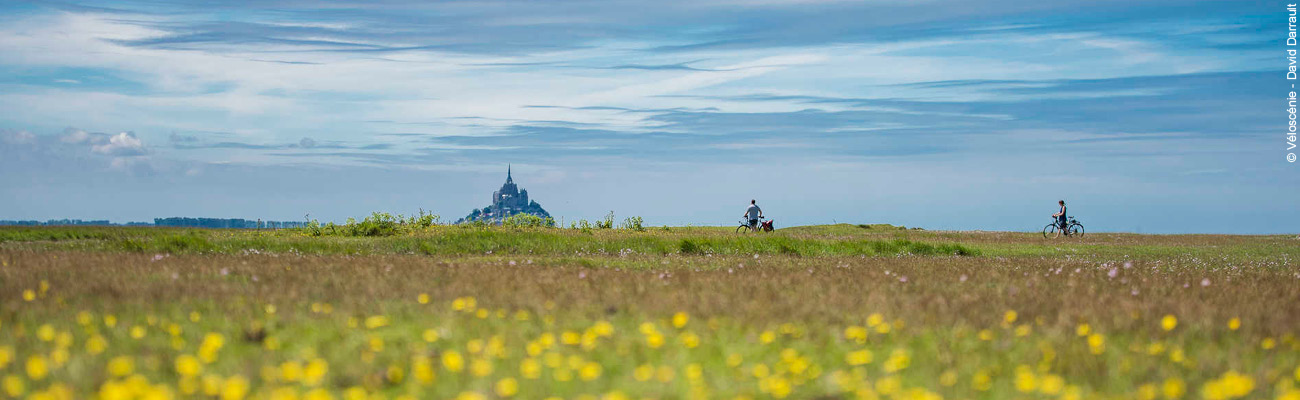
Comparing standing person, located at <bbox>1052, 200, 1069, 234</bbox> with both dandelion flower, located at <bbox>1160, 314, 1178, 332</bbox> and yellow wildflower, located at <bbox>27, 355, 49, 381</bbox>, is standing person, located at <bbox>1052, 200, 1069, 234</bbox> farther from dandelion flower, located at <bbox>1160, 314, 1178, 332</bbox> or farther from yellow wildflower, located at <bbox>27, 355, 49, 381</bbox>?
yellow wildflower, located at <bbox>27, 355, 49, 381</bbox>

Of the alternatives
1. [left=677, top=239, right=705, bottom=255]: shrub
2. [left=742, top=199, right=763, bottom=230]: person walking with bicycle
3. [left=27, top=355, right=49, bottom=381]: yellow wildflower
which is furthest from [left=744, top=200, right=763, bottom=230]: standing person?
[left=27, top=355, right=49, bottom=381]: yellow wildflower

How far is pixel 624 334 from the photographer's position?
24.9ft

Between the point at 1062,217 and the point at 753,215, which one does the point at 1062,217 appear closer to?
the point at 1062,217

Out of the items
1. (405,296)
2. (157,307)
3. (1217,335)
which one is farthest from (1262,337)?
(157,307)

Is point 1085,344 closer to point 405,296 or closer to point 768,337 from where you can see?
point 768,337

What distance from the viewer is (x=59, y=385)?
18.1 ft

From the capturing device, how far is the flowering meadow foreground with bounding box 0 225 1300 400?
5.77 meters

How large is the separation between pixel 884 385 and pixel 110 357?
17.3ft

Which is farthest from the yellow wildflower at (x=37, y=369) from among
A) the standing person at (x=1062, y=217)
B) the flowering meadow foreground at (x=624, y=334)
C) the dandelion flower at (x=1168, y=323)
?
the standing person at (x=1062, y=217)

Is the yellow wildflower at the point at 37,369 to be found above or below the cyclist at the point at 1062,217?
below

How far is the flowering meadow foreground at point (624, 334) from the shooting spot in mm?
5770

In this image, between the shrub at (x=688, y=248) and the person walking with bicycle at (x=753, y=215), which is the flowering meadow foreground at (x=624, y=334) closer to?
the shrub at (x=688, y=248)

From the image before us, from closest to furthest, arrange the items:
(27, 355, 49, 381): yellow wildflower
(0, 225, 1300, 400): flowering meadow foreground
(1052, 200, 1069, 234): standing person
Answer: (27, 355, 49, 381): yellow wildflower → (0, 225, 1300, 400): flowering meadow foreground → (1052, 200, 1069, 234): standing person

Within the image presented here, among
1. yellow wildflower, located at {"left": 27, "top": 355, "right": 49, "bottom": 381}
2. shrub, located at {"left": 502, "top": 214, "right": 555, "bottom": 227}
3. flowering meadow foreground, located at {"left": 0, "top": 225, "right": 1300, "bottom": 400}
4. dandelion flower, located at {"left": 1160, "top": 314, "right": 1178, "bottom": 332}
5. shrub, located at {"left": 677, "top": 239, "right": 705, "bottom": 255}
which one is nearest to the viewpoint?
yellow wildflower, located at {"left": 27, "top": 355, "right": 49, "bottom": 381}
